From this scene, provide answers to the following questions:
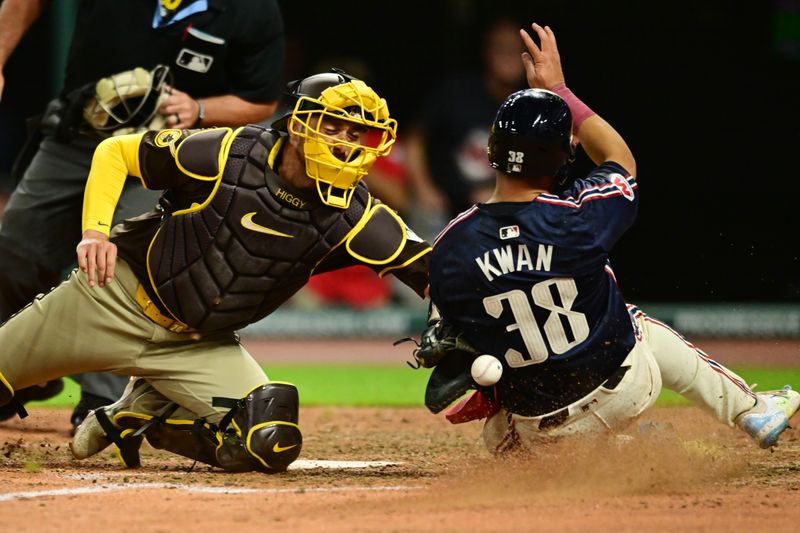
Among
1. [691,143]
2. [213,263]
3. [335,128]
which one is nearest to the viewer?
[335,128]

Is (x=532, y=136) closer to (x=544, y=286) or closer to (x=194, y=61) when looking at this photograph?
(x=544, y=286)

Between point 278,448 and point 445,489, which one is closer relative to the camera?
point 445,489

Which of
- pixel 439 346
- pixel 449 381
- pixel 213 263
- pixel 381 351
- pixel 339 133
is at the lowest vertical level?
pixel 381 351

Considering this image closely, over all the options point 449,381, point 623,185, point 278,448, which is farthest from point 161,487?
point 623,185

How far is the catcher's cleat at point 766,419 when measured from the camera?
5023mm

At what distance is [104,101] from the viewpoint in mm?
6051

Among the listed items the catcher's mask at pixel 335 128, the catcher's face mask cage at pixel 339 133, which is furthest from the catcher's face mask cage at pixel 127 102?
the catcher's face mask cage at pixel 339 133

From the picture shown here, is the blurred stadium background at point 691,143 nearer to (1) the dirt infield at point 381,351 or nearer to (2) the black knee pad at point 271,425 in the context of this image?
(1) the dirt infield at point 381,351

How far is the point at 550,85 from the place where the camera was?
508cm

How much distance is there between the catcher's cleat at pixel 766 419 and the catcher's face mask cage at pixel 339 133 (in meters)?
1.84

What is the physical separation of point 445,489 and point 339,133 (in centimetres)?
144

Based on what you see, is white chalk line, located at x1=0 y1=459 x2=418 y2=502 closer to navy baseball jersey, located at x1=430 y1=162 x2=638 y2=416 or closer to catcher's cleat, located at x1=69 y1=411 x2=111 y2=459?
catcher's cleat, located at x1=69 y1=411 x2=111 y2=459

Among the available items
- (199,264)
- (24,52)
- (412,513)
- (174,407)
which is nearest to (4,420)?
(174,407)

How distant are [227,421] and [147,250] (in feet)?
2.56
